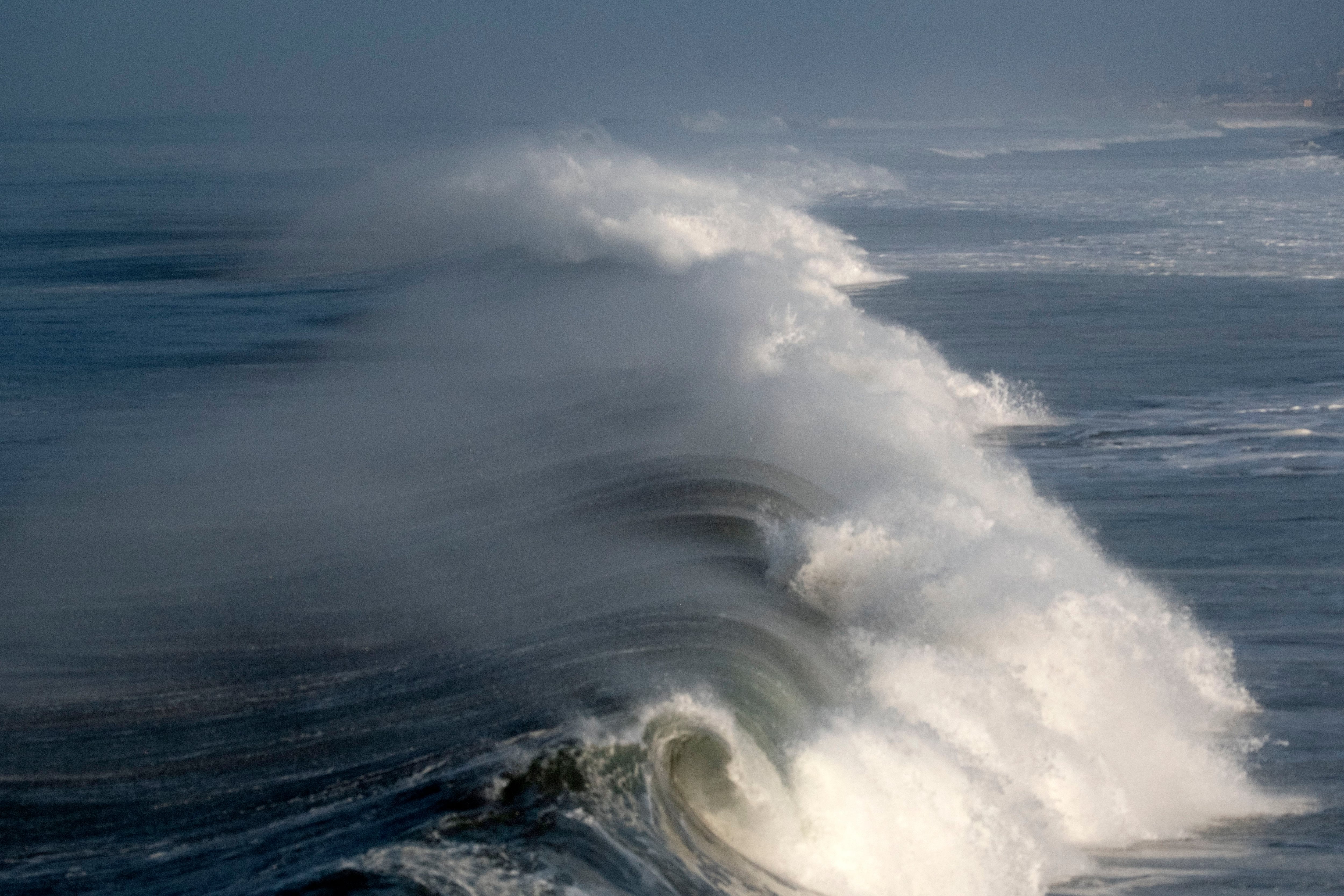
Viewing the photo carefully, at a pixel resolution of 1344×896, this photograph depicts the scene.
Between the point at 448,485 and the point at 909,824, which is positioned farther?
the point at 448,485

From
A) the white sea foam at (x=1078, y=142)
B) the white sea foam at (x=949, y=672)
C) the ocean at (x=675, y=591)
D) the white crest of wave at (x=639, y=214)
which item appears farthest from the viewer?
the white sea foam at (x=1078, y=142)

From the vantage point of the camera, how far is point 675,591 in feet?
29.4

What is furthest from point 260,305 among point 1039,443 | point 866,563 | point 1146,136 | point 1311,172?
point 1146,136

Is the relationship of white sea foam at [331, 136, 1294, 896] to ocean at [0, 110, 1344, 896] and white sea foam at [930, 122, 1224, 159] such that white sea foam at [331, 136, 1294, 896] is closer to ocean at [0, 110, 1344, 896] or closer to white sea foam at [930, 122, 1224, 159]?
ocean at [0, 110, 1344, 896]

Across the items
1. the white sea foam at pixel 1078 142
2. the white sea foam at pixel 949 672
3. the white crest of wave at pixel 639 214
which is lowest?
the white sea foam at pixel 949 672

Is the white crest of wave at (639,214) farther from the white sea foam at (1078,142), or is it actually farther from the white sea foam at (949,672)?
the white sea foam at (1078,142)

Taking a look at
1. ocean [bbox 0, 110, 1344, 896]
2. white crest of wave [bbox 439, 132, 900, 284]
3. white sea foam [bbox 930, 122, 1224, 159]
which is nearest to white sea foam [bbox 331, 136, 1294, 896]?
ocean [bbox 0, 110, 1344, 896]

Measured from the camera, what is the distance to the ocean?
6.28 m

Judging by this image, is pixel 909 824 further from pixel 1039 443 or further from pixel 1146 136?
pixel 1146 136

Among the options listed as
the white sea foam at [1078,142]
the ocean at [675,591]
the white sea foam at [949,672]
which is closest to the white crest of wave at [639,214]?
the ocean at [675,591]

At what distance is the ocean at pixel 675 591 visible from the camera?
6.28 m

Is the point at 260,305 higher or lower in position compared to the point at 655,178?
lower

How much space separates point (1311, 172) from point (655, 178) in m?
28.1

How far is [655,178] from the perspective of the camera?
3838cm
